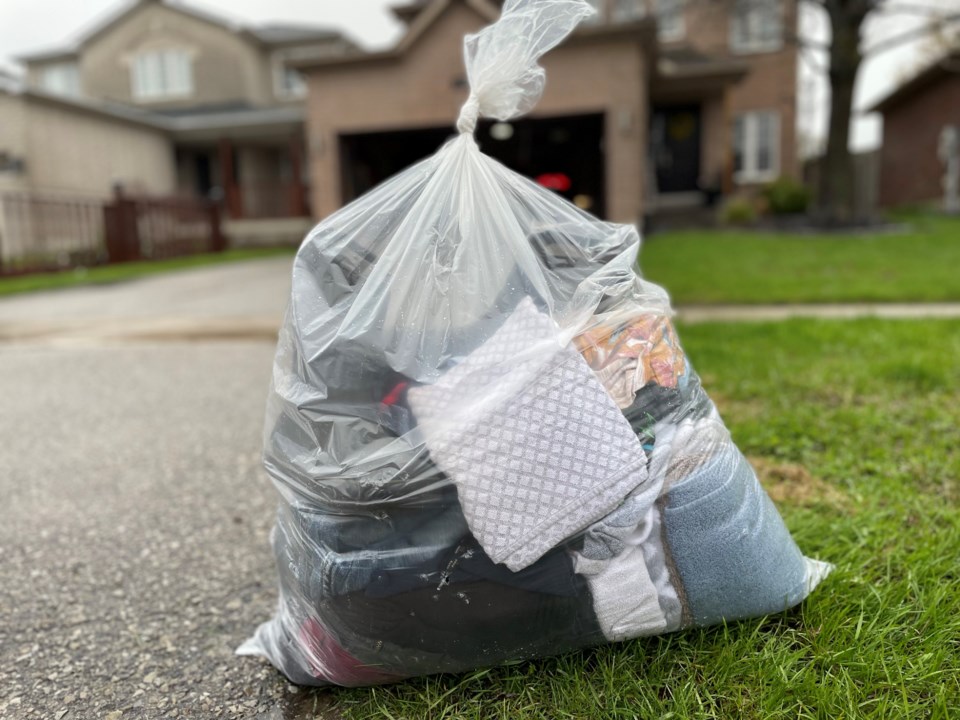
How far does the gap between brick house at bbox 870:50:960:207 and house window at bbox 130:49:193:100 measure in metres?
22.1

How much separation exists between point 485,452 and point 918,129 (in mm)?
24599

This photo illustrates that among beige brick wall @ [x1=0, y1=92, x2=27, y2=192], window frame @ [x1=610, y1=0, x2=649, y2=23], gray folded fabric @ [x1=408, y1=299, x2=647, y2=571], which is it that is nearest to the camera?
gray folded fabric @ [x1=408, y1=299, x2=647, y2=571]

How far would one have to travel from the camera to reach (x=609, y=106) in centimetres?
1241

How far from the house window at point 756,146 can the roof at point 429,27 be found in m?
6.79

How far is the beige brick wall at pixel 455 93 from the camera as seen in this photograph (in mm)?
12273

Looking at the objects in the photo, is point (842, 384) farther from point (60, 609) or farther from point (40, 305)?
point (40, 305)

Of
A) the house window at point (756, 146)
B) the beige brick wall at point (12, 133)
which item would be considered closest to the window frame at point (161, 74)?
the beige brick wall at point (12, 133)

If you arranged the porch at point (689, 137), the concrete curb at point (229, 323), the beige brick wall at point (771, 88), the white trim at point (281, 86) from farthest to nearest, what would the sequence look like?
the white trim at point (281, 86) → the beige brick wall at point (771, 88) → the porch at point (689, 137) → the concrete curb at point (229, 323)

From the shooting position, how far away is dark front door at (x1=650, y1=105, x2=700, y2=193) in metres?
17.1

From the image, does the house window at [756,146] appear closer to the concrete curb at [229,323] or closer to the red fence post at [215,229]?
the red fence post at [215,229]

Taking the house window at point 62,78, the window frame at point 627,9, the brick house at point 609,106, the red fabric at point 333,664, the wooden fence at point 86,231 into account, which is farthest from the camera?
the house window at point 62,78

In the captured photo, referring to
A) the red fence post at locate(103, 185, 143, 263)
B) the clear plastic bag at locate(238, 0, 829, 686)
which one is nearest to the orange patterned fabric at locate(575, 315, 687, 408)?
the clear plastic bag at locate(238, 0, 829, 686)

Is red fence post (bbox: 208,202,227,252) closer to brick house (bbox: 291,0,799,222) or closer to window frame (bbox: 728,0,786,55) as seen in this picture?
brick house (bbox: 291,0,799,222)

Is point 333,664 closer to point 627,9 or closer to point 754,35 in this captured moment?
point 754,35
